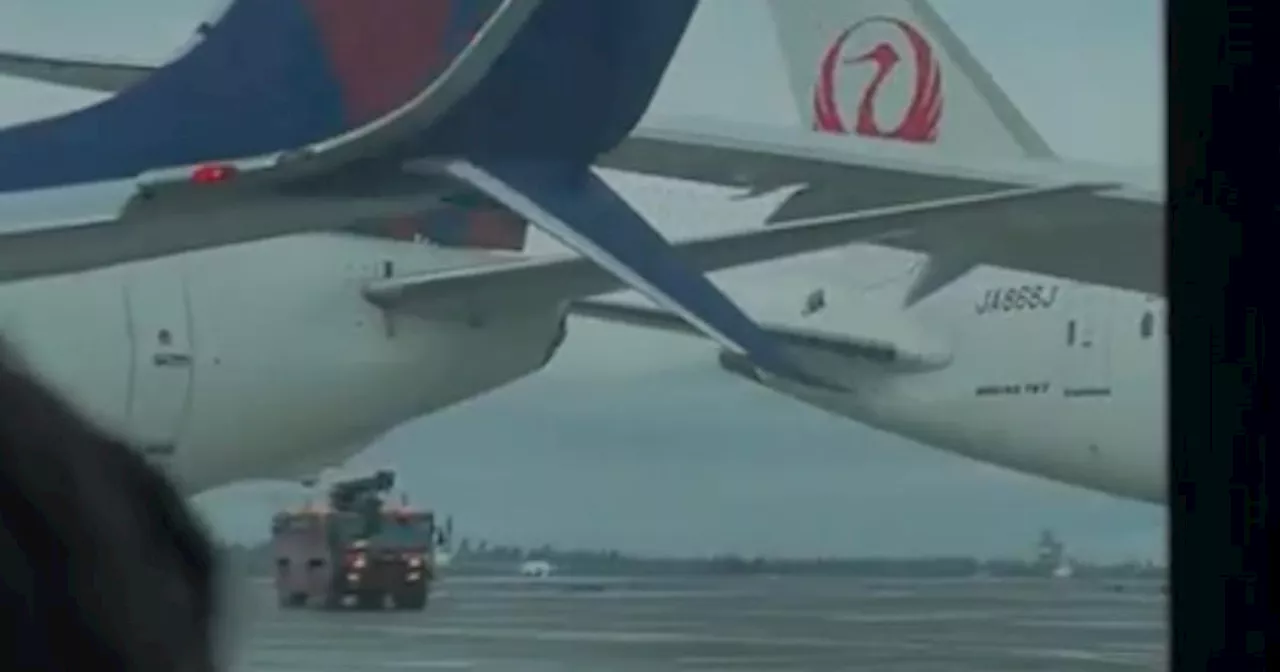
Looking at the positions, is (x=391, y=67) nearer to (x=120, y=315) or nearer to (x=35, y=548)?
(x=120, y=315)

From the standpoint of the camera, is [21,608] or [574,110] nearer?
[21,608]

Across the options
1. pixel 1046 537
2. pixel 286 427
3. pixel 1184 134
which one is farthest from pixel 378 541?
pixel 1184 134

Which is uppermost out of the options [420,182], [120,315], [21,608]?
[420,182]

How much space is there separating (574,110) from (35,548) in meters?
1.99

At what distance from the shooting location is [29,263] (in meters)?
1.78

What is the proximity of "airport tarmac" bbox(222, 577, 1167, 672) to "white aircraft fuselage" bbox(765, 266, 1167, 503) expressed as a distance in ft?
0.49

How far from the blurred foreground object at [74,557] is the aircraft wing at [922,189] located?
1.97m

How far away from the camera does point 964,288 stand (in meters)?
2.45

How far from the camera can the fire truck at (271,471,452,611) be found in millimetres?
1843

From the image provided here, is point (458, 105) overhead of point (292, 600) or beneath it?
overhead

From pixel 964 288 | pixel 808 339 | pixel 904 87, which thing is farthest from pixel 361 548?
pixel 904 87

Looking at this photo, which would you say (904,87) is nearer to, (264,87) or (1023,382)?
(1023,382)

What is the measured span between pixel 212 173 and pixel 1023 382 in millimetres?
1217

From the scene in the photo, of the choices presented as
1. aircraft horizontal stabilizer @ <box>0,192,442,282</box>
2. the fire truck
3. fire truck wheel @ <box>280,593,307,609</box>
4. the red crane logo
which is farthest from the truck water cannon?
the red crane logo
